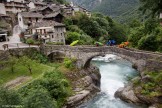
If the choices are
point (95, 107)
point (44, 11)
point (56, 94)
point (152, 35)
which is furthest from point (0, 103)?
point (44, 11)

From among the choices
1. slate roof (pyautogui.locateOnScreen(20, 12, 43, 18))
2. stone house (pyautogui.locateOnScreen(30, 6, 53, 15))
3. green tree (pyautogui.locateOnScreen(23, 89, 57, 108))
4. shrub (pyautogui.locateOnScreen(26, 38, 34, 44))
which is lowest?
green tree (pyautogui.locateOnScreen(23, 89, 57, 108))

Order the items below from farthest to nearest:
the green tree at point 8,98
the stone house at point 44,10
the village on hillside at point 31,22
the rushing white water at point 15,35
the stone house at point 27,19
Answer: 1. the stone house at point 44,10
2. the stone house at point 27,19
3. the rushing white water at point 15,35
4. the village on hillside at point 31,22
5. the green tree at point 8,98

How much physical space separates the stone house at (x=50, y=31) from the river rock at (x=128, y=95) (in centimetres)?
2304

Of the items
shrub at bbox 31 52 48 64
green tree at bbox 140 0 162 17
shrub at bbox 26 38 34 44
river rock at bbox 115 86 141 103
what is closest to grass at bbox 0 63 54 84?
shrub at bbox 31 52 48 64

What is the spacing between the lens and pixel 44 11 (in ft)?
241

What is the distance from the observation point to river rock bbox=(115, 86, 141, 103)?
115ft

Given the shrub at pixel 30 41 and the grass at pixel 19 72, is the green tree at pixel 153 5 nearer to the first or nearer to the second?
the grass at pixel 19 72

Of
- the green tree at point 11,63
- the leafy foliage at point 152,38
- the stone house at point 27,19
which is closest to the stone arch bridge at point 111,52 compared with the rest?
the leafy foliage at point 152,38

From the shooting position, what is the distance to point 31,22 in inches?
2606

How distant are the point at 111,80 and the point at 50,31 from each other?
17994mm

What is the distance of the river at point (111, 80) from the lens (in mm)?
35844

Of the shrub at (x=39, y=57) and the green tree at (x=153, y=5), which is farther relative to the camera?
the shrub at (x=39, y=57)

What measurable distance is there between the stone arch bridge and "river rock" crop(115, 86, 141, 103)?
12.9 ft

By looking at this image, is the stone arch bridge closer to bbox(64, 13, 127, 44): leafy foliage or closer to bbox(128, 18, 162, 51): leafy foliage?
bbox(128, 18, 162, 51): leafy foliage
